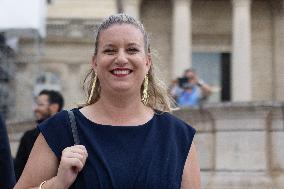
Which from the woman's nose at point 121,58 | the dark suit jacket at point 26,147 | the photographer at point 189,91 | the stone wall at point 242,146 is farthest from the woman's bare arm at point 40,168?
the photographer at point 189,91

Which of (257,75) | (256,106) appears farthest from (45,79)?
(256,106)

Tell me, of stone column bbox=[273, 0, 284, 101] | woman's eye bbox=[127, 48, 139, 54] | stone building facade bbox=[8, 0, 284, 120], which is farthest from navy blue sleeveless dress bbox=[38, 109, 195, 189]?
stone column bbox=[273, 0, 284, 101]

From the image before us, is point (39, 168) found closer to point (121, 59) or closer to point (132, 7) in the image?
point (121, 59)

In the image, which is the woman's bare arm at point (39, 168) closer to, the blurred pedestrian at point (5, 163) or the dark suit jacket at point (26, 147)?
the blurred pedestrian at point (5, 163)

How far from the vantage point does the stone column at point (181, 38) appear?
38.5 m

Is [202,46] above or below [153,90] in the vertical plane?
above

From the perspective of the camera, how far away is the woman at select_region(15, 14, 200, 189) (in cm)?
288

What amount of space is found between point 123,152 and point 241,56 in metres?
35.9

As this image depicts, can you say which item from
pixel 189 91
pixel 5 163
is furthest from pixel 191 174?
pixel 189 91

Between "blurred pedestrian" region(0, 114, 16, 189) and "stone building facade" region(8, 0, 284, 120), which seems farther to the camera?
"stone building facade" region(8, 0, 284, 120)

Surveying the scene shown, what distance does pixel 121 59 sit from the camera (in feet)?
9.89

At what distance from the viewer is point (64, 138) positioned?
9.74 feet

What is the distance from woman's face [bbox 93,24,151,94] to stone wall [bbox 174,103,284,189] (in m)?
6.24

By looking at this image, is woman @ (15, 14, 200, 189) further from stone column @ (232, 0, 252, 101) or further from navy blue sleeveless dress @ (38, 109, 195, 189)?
stone column @ (232, 0, 252, 101)
